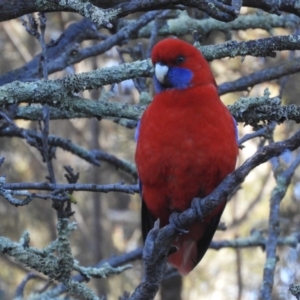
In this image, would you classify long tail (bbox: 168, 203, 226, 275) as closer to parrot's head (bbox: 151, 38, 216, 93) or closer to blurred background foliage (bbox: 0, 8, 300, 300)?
parrot's head (bbox: 151, 38, 216, 93)

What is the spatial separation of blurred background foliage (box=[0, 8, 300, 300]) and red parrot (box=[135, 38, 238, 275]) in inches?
92.0

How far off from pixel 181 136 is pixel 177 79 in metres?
0.41

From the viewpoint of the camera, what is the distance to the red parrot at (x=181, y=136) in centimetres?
352

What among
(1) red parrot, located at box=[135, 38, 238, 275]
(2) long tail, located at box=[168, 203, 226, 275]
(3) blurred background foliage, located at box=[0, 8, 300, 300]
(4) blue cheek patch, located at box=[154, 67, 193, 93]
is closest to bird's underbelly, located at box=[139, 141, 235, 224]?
(1) red parrot, located at box=[135, 38, 238, 275]

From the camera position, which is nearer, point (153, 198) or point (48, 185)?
point (48, 185)

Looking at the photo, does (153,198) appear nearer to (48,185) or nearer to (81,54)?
(48,185)

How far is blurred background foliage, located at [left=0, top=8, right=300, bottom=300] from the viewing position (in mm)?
6551

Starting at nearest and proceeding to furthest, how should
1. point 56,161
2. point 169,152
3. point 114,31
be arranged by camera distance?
1. point 169,152
2. point 114,31
3. point 56,161

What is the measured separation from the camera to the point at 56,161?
24.2 ft

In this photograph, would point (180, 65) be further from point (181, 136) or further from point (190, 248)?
point (190, 248)

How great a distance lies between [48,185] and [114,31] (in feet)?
6.39

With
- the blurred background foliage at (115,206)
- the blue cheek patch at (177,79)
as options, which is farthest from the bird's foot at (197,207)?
the blurred background foliage at (115,206)

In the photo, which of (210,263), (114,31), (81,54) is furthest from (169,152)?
(210,263)

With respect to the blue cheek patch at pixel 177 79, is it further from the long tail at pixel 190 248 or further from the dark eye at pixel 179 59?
the long tail at pixel 190 248
